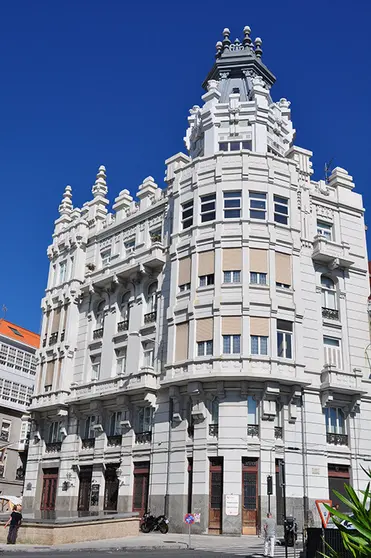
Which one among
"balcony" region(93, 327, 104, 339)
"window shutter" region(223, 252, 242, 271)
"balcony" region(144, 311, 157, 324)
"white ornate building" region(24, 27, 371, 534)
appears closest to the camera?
"white ornate building" region(24, 27, 371, 534)

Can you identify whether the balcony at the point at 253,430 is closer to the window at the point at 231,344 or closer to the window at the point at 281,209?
the window at the point at 231,344

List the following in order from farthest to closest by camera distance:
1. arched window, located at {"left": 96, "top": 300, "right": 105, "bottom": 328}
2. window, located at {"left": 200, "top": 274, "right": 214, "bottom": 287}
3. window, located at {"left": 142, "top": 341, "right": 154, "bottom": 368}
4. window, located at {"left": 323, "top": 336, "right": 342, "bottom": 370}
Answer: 1. arched window, located at {"left": 96, "top": 300, "right": 105, "bottom": 328}
2. window, located at {"left": 142, "top": 341, "right": 154, "bottom": 368}
3. window, located at {"left": 323, "top": 336, "right": 342, "bottom": 370}
4. window, located at {"left": 200, "top": 274, "right": 214, "bottom": 287}

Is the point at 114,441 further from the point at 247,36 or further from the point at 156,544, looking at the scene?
the point at 247,36

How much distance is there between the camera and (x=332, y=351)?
35.2 metres

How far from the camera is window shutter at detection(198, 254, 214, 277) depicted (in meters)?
34.2

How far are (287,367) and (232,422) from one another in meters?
4.11

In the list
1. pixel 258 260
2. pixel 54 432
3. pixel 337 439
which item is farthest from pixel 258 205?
pixel 54 432

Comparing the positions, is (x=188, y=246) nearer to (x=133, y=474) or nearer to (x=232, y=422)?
(x=232, y=422)

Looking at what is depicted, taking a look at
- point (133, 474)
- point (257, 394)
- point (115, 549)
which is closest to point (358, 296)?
point (257, 394)

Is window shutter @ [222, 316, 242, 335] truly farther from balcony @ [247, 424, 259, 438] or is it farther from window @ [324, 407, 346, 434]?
window @ [324, 407, 346, 434]

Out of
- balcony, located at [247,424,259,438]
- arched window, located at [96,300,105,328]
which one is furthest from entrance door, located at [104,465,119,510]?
arched window, located at [96,300,105,328]

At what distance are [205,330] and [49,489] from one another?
1714 cm

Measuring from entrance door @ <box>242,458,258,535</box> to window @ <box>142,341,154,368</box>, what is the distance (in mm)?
9108

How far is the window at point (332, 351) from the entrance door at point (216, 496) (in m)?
8.91
